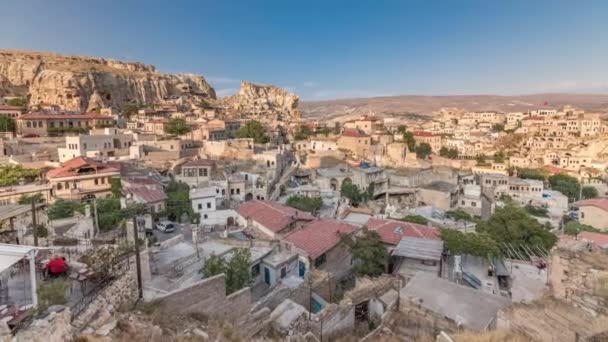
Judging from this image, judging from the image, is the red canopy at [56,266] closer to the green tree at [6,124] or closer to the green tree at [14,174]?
the green tree at [14,174]

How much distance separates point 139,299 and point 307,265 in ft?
25.9

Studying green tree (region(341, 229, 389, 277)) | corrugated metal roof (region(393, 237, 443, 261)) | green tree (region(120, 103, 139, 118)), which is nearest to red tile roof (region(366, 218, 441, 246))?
corrugated metal roof (region(393, 237, 443, 261))

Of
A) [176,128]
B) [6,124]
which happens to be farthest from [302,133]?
[6,124]

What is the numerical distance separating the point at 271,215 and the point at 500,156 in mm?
51278

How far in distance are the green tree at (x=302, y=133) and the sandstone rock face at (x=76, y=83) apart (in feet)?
103

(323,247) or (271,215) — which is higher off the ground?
(271,215)

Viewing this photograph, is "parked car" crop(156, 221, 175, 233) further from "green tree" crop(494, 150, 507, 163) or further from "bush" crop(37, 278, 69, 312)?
"green tree" crop(494, 150, 507, 163)

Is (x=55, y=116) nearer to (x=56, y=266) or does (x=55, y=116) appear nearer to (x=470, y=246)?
(x=56, y=266)

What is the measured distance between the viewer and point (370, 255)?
15.4 m

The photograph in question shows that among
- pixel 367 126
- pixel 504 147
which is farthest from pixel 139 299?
pixel 504 147

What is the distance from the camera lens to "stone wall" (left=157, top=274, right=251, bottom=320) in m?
8.75

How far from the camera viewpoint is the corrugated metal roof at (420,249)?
1502 cm

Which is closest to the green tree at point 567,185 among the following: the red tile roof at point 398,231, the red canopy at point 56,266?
the red tile roof at point 398,231

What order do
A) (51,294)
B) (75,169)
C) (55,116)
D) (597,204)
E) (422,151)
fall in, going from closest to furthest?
(51,294), (75,169), (597,204), (55,116), (422,151)
